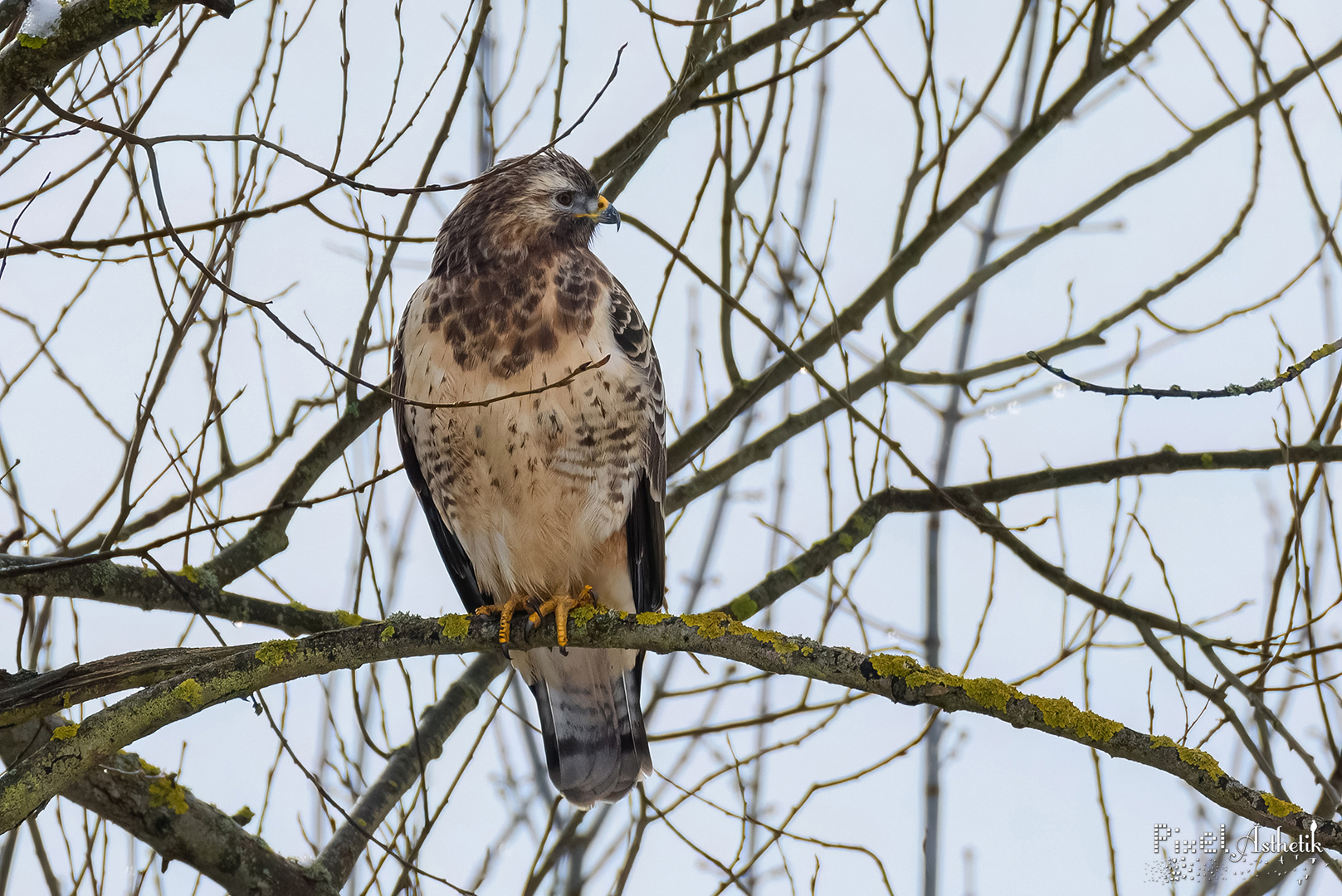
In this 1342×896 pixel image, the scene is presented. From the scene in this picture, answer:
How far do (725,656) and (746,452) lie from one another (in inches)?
66.7

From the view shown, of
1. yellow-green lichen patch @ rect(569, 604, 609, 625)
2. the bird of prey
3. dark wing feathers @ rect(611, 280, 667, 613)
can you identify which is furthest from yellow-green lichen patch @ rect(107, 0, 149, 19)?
yellow-green lichen patch @ rect(569, 604, 609, 625)

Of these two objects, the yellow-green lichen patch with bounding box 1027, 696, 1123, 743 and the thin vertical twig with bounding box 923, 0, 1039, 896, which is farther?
the thin vertical twig with bounding box 923, 0, 1039, 896

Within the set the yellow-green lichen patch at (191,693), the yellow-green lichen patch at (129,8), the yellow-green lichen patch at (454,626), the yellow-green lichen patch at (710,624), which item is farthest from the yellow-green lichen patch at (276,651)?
the yellow-green lichen patch at (129,8)

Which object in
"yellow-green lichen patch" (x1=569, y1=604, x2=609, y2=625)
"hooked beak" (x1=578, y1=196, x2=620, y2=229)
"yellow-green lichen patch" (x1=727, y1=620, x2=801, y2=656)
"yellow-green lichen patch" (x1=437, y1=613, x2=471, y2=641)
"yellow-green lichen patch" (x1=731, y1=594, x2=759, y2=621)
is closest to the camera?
"yellow-green lichen patch" (x1=727, y1=620, x2=801, y2=656)

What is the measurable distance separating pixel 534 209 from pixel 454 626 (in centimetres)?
146

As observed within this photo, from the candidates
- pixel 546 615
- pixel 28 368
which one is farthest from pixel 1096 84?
pixel 28 368

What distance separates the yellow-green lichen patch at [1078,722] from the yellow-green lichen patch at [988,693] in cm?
10

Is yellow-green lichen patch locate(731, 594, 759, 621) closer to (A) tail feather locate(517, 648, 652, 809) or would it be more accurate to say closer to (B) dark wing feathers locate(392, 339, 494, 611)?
(A) tail feather locate(517, 648, 652, 809)

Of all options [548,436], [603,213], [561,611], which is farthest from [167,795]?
[603,213]

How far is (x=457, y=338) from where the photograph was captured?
3.37 meters

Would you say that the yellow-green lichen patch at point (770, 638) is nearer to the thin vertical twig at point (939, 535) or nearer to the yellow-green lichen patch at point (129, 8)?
the thin vertical twig at point (939, 535)

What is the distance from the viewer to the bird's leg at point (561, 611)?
126 inches

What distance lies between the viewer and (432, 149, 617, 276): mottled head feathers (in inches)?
142

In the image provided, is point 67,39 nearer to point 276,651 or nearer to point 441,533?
point 276,651
